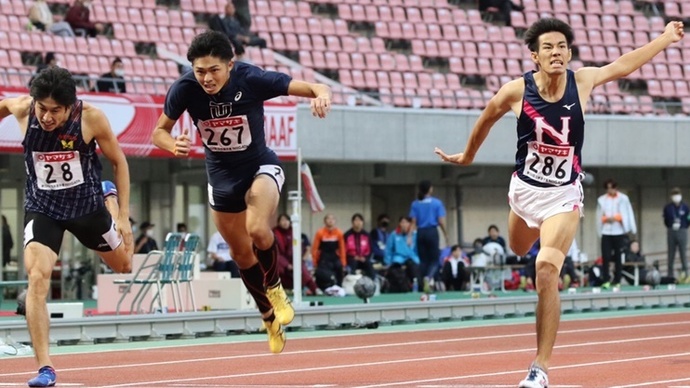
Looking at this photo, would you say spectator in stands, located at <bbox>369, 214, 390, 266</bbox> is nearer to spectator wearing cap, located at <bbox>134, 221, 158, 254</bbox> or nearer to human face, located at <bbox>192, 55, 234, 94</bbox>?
spectator wearing cap, located at <bbox>134, 221, 158, 254</bbox>

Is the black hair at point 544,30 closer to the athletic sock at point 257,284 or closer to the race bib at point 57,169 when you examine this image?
the athletic sock at point 257,284

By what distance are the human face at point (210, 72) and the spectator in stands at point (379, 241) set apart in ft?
53.2

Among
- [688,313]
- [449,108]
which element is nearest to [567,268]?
[449,108]

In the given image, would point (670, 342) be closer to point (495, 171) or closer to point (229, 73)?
point (229, 73)

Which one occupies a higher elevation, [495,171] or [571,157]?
[495,171]

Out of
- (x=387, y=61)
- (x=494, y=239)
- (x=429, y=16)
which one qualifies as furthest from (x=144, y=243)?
(x=429, y=16)

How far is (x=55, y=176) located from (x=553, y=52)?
3.22m

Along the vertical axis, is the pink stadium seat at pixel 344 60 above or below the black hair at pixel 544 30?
above

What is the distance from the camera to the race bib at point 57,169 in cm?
970

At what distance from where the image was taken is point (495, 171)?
31.3 meters

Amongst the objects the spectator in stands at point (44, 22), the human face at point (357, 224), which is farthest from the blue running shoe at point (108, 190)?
the spectator in stands at point (44, 22)

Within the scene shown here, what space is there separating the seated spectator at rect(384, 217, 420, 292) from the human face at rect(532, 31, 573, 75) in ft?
52.1

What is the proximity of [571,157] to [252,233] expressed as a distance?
88.8 inches

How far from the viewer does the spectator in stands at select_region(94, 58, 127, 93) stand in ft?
77.4
